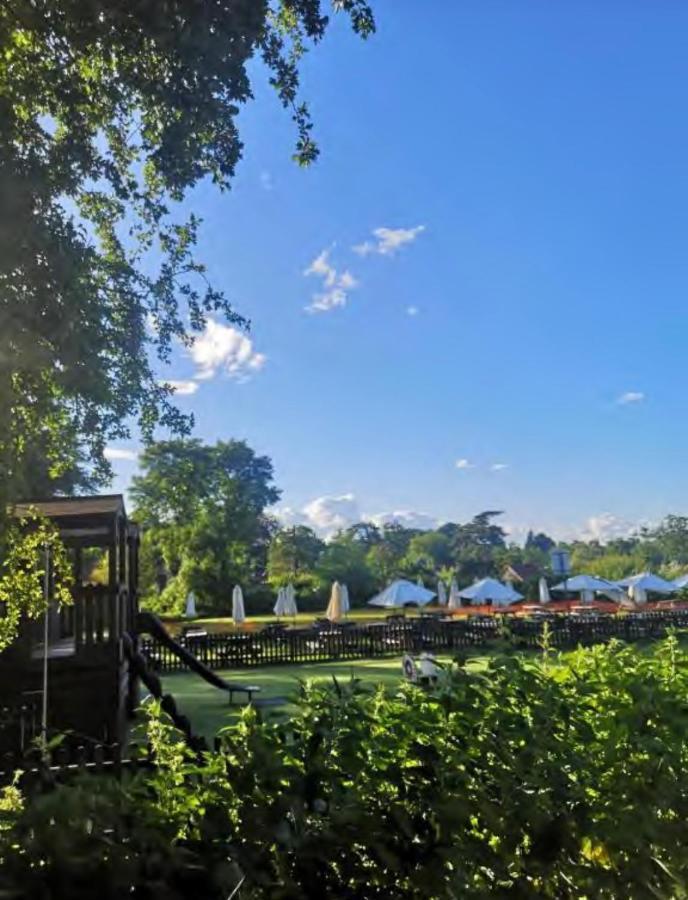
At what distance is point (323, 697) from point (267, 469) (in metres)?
60.6

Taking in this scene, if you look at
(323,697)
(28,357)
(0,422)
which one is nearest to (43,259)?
(28,357)

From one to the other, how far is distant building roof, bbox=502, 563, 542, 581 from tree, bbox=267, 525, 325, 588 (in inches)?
581

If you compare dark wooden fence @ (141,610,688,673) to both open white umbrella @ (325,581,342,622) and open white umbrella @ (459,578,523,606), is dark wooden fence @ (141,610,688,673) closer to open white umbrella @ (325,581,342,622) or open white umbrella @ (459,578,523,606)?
open white umbrella @ (325,581,342,622)

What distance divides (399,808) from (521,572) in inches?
2260

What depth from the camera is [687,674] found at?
2.79m

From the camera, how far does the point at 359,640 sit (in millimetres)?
19922

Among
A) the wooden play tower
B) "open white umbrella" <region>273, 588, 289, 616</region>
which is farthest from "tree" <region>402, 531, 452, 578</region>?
the wooden play tower

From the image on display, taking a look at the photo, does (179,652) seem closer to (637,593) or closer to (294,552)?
(637,593)

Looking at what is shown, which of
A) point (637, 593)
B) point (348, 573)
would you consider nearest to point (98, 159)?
point (637, 593)

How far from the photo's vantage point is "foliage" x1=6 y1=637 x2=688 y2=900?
1330 millimetres

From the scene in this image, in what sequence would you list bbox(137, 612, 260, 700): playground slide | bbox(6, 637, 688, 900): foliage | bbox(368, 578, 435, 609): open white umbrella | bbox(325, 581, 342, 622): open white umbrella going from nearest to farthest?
1. bbox(6, 637, 688, 900): foliage
2. bbox(137, 612, 260, 700): playground slide
3. bbox(325, 581, 342, 622): open white umbrella
4. bbox(368, 578, 435, 609): open white umbrella

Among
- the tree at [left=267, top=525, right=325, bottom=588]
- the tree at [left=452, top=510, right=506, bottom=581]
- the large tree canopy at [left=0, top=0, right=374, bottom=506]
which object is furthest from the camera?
the tree at [left=452, top=510, right=506, bottom=581]

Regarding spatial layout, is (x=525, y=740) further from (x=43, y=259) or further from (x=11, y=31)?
(x=11, y=31)

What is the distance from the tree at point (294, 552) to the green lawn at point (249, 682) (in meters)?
28.5
